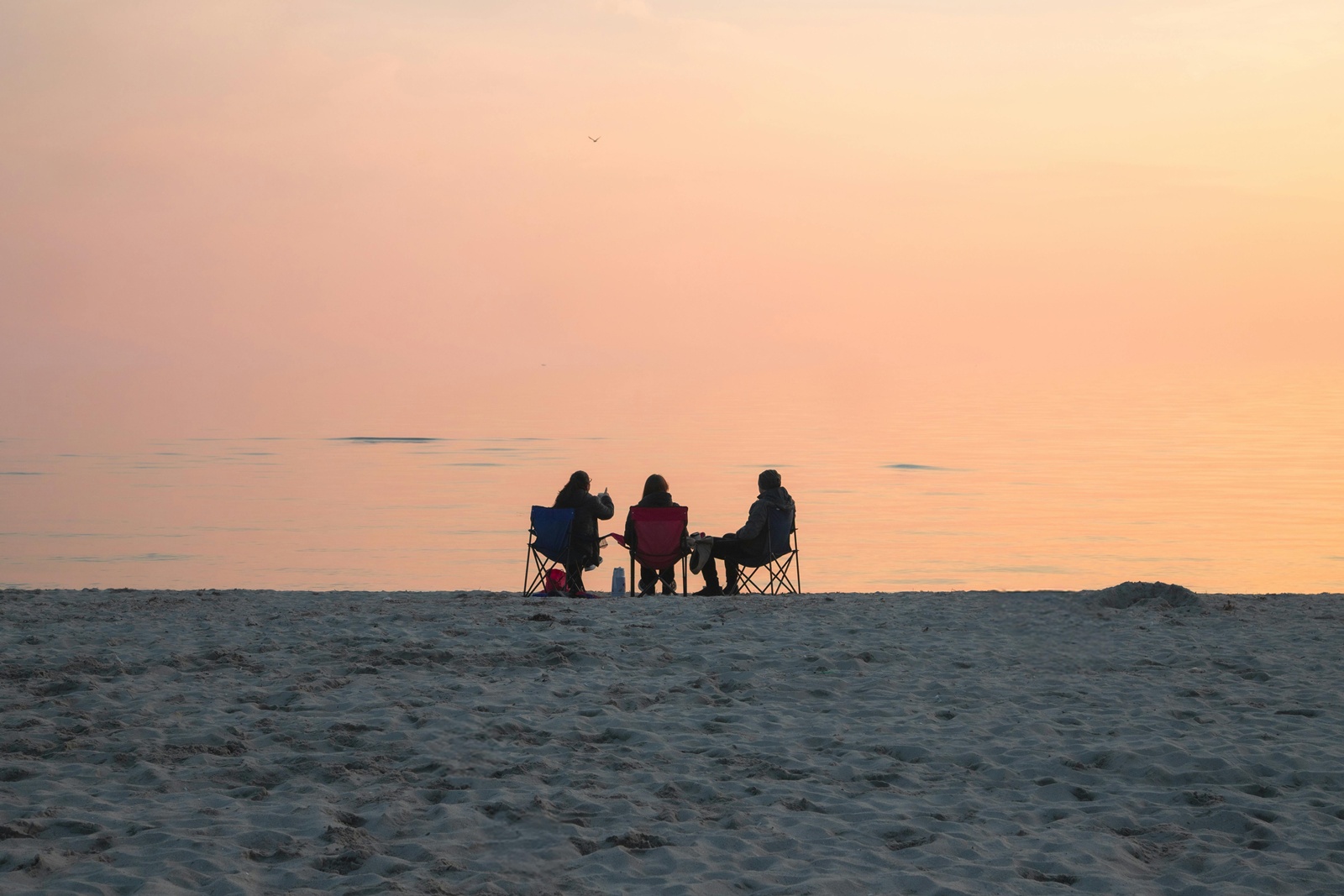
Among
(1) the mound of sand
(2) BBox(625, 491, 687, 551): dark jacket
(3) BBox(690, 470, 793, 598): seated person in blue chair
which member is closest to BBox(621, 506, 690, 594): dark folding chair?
(2) BBox(625, 491, 687, 551): dark jacket

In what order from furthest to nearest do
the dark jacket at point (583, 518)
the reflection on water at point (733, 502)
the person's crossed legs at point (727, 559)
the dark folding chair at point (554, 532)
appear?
the reflection on water at point (733, 502) < the person's crossed legs at point (727, 559) < the dark jacket at point (583, 518) < the dark folding chair at point (554, 532)

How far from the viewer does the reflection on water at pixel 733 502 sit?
47.4 feet

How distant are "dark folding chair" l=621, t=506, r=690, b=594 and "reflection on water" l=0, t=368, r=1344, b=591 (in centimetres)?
366

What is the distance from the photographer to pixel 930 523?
18.2 metres

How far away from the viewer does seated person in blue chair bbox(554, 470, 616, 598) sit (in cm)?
988

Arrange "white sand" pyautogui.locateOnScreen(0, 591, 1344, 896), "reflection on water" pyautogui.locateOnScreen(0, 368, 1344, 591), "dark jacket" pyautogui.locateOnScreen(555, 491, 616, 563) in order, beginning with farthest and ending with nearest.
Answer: "reflection on water" pyautogui.locateOnScreen(0, 368, 1344, 591), "dark jacket" pyautogui.locateOnScreen(555, 491, 616, 563), "white sand" pyautogui.locateOnScreen(0, 591, 1344, 896)

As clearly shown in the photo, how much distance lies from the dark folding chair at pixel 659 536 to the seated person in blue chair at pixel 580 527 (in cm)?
26

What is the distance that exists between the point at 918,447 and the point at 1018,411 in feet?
61.2

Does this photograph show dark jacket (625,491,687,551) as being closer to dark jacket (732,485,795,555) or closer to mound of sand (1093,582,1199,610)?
dark jacket (732,485,795,555)

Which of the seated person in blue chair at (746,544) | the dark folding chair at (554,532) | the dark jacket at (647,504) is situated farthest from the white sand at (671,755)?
the seated person in blue chair at (746,544)

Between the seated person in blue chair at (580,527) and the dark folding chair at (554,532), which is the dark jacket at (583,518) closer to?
the seated person in blue chair at (580,527)

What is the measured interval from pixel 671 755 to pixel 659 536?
4880 millimetres

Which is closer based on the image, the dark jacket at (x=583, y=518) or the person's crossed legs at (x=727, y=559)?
the dark jacket at (x=583, y=518)

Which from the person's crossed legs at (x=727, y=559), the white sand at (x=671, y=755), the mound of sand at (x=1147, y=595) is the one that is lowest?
the white sand at (x=671, y=755)
